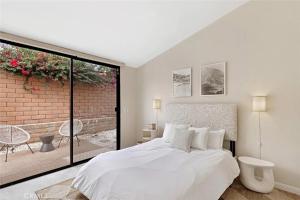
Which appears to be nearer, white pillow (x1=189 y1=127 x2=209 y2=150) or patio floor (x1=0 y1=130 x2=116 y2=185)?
white pillow (x1=189 y1=127 x2=209 y2=150)

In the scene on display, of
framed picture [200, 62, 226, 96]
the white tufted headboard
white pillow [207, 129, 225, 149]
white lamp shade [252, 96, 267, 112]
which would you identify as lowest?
white pillow [207, 129, 225, 149]

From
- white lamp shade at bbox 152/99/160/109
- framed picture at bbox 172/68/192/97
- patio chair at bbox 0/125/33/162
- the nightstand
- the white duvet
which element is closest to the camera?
the white duvet

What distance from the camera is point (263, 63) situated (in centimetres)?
266

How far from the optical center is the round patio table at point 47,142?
353cm

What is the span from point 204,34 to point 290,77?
173 cm

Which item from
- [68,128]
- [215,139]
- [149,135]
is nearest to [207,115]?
[215,139]

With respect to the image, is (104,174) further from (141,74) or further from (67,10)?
(141,74)

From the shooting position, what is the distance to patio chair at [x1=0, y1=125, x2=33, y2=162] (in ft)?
9.48

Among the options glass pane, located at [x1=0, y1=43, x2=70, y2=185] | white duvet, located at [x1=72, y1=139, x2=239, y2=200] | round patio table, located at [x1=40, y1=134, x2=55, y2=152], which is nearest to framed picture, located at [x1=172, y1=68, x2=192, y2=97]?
white duvet, located at [x1=72, y1=139, x2=239, y2=200]

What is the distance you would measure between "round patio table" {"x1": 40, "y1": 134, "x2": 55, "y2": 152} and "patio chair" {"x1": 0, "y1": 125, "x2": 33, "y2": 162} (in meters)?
0.29

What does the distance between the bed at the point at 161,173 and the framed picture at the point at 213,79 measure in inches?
15.7

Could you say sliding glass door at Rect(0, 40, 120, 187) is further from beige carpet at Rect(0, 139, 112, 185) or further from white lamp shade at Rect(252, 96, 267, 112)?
white lamp shade at Rect(252, 96, 267, 112)

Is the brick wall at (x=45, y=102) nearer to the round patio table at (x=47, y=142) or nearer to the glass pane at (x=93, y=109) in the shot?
the glass pane at (x=93, y=109)

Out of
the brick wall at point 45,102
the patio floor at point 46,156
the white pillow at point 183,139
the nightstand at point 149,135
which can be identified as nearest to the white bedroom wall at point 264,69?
the white pillow at point 183,139
